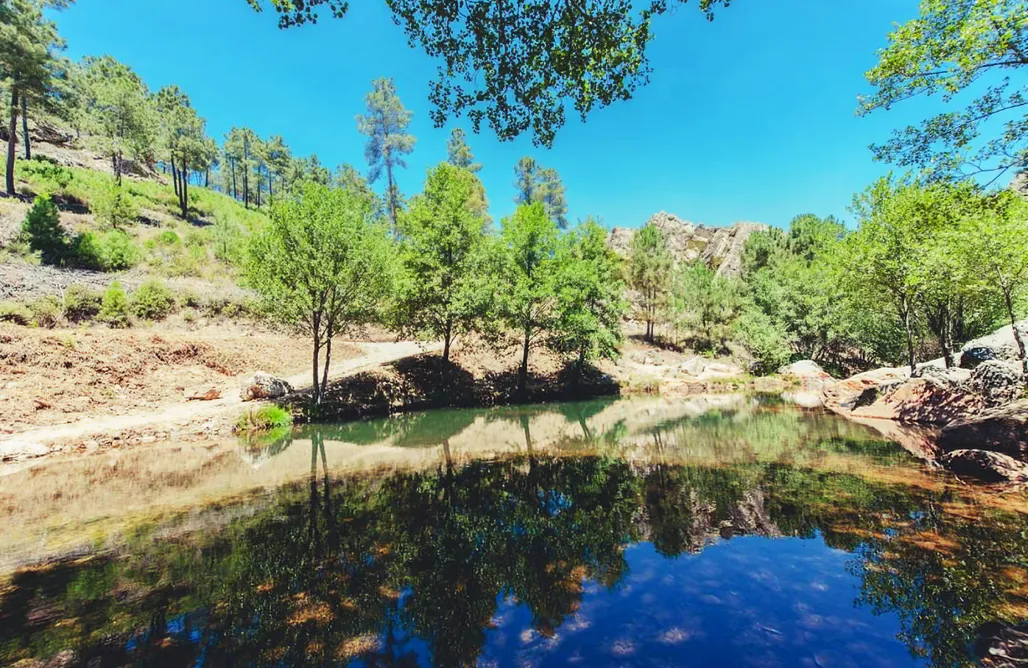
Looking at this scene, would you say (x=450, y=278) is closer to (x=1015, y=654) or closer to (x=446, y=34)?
(x=446, y=34)

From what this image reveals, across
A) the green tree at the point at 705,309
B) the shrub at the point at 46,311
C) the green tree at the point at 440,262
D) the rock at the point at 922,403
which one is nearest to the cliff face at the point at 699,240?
the green tree at the point at 705,309

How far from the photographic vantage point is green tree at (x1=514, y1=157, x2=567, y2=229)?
67562 millimetres

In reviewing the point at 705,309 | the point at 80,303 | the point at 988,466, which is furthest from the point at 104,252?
the point at 705,309

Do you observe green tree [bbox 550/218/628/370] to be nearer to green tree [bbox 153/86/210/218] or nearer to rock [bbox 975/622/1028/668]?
rock [bbox 975/622/1028/668]

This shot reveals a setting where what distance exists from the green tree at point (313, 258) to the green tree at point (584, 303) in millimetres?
14487

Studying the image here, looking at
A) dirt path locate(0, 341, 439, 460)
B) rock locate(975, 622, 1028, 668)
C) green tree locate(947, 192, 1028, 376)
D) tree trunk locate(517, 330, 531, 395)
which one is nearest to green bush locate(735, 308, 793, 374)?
green tree locate(947, 192, 1028, 376)

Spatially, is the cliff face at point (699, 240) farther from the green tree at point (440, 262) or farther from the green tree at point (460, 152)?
the green tree at point (440, 262)

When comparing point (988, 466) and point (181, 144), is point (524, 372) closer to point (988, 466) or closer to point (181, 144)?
point (988, 466)

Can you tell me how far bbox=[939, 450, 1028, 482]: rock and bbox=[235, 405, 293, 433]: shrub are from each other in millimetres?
24739

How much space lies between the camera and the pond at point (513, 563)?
5012 mm

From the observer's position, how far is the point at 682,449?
1531 cm

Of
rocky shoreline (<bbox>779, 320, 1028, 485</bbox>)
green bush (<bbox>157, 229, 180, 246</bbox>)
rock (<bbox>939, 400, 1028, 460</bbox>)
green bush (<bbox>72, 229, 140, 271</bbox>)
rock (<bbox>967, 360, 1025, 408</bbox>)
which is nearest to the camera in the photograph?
rocky shoreline (<bbox>779, 320, 1028, 485</bbox>)

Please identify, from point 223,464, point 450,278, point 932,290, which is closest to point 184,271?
point 450,278

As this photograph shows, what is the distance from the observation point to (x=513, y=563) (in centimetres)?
712
